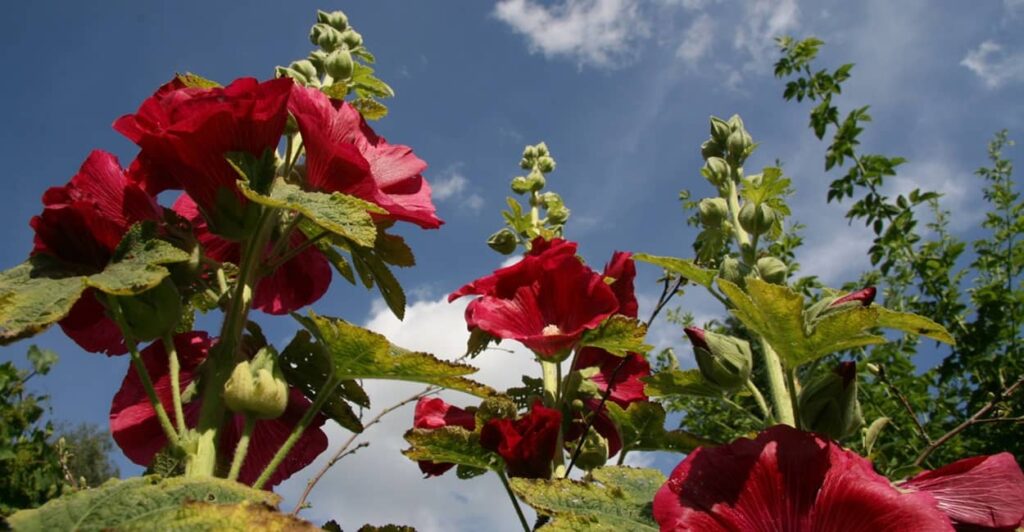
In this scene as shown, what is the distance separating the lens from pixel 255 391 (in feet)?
2.64

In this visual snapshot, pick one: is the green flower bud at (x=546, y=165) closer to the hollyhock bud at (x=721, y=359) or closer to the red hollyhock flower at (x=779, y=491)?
the hollyhock bud at (x=721, y=359)

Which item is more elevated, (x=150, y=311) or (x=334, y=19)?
(x=334, y=19)

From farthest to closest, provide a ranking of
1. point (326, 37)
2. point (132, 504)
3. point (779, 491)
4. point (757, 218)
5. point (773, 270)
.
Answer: point (326, 37) → point (757, 218) → point (773, 270) → point (779, 491) → point (132, 504)

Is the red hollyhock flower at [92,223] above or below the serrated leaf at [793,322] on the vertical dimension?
above

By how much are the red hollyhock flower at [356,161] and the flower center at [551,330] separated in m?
0.24

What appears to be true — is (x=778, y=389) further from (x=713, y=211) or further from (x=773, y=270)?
(x=713, y=211)

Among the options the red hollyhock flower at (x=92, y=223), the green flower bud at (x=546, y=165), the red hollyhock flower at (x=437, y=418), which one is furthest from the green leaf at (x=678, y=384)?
the green flower bud at (x=546, y=165)

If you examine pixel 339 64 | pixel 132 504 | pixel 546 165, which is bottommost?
pixel 132 504

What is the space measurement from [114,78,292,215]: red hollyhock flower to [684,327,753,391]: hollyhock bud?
57 centimetres

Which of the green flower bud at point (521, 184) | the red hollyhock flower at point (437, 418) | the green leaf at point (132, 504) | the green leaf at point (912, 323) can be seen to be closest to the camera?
the green leaf at point (132, 504)

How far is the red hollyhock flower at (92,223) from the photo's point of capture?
87 centimetres

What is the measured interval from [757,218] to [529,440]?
1.75ft

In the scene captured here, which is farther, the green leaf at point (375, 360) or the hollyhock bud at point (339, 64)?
the hollyhock bud at point (339, 64)

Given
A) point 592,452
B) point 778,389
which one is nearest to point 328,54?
point 592,452
